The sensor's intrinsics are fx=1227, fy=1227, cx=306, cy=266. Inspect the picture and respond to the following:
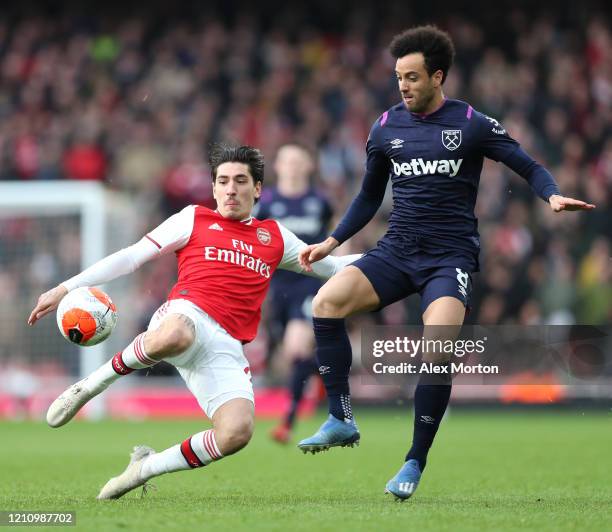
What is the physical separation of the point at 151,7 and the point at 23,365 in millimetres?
8138

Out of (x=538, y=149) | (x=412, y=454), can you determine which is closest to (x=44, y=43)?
(x=538, y=149)

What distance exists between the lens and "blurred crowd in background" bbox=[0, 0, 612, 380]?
15.8 metres

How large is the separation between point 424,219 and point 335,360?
36.9 inches

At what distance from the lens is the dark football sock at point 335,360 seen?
264 inches

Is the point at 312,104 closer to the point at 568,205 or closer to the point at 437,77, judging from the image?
the point at 437,77

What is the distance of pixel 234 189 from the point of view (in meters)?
6.56

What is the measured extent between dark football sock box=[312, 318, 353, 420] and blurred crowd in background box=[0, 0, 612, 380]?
7730mm

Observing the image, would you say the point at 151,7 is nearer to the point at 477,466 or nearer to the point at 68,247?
the point at 68,247

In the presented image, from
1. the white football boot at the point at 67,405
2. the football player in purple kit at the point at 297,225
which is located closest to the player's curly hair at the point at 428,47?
the white football boot at the point at 67,405

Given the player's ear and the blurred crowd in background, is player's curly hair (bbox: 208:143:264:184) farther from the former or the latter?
the blurred crowd in background

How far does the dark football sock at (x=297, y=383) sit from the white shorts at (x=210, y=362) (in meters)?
3.90

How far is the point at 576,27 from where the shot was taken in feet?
65.1

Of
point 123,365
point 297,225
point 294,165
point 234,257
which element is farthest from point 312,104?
point 123,365

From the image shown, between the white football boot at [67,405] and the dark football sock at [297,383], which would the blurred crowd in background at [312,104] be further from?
the white football boot at [67,405]
